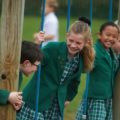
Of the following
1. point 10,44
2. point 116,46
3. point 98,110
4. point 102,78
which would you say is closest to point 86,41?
point 116,46

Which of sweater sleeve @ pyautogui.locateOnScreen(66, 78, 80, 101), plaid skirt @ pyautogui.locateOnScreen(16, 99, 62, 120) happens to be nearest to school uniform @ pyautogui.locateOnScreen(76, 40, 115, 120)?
sweater sleeve @ pyautogui.locateOnScreen(66, 78, 80, 101)

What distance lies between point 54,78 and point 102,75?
65cm

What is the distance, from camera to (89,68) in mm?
5145

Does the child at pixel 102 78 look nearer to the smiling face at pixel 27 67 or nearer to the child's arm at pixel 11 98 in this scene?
the smiling face at pixel 27 67

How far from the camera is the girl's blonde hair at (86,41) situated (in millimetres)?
5020

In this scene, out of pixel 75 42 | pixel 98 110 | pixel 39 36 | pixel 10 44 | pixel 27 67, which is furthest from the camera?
pixel 98 110

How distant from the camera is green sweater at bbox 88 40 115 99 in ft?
18.1

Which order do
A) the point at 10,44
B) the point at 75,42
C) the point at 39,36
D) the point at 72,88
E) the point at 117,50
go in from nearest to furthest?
the point at 10,44, the point at 39,36, the point at 75,42, the point at 72,88, the point at 117,50

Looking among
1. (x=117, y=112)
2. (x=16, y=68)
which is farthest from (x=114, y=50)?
(x=16, y=68)

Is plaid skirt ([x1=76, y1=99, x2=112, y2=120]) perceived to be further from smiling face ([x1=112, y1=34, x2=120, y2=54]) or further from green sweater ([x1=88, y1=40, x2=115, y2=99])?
smiling face ([x1=112, y1=34, x2=120, y2=54])

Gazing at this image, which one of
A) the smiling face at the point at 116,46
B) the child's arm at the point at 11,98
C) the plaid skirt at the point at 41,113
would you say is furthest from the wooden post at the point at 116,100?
the child's arm at the point at 11,98

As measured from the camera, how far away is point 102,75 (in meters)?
5.55

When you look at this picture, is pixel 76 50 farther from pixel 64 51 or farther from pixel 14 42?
pixel 14 42

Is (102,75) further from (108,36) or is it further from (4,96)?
(4,96)
